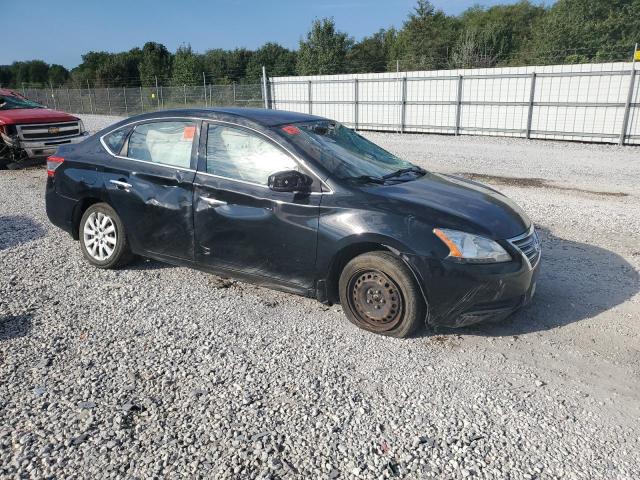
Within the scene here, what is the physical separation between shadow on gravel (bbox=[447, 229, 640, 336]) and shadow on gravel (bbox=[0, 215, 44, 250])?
5445mm

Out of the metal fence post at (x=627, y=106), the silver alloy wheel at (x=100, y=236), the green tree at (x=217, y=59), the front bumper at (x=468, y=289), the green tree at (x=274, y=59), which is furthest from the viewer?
the green tree at (x=217, y=59)

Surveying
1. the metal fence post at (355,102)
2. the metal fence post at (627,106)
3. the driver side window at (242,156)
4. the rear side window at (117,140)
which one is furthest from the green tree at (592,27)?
the driver side window at (242,156)

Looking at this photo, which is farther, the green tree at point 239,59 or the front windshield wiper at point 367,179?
the green tree at point 239,59

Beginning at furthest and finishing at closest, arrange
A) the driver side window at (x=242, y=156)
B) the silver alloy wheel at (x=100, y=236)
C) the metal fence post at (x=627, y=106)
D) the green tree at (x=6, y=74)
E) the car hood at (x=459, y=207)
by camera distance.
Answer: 1. the green tree at (x=6, y=74)
2. the metal fence post at (x=627, y=106)
3. the silver alloy wheel at (x=100, y=236)
4. the driver side window at (x=242, y=156)
5. the car hood at (x=459, y=207)

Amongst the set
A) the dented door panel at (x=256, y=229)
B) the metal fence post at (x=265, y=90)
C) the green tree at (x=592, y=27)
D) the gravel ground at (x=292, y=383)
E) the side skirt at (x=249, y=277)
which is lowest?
the gravel ground at (x=292, y=383)

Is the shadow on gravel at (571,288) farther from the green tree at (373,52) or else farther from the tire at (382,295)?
the green tree at (373,52)

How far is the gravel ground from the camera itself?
2615mm

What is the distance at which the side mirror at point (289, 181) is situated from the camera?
3.94 m

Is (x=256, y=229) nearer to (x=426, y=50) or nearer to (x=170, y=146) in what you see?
(x=170, y=146)

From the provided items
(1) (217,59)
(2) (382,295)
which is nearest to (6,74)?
(1) (217,59)

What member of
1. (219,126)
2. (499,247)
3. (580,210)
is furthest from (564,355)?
(580,210)

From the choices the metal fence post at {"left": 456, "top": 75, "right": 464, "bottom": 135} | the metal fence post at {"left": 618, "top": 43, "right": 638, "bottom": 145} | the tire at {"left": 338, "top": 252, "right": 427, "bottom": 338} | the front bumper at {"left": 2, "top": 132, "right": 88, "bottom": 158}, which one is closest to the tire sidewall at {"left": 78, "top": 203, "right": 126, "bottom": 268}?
the tire at {"left": 338, "top": 252, "right": 427, "bottom": 338}

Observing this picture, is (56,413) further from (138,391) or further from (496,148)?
(496,148)

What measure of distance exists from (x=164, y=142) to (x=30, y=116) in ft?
28.1
